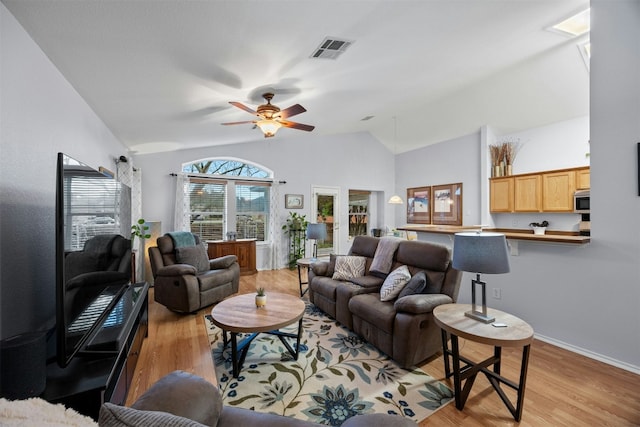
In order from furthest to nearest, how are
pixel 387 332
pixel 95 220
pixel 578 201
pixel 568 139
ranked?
pixel 568 139, pixel 578 201, pixel 387 332, pixel 95 220

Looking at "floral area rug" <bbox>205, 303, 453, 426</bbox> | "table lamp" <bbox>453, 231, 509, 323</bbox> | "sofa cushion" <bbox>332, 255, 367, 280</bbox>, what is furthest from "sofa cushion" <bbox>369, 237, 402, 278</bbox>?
"table lamp" <bbox>453, 231, 509, 323</bbox>

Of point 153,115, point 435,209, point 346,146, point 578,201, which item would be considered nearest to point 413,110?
point 346,146

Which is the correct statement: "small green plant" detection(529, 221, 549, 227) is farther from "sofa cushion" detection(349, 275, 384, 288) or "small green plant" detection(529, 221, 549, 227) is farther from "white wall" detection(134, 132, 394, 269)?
"sofa cushion" detection(349, 275, 384, 288)

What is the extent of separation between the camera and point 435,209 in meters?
7.06

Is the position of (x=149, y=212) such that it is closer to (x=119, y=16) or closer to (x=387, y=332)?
(x=119, y=16)

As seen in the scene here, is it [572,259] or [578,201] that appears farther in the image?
[578,201]

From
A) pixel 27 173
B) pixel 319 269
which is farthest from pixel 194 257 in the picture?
pixel 27 173

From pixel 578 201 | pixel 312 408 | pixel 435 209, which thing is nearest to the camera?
pixel 312 408

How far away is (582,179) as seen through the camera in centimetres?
460

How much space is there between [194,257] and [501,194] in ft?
19.1

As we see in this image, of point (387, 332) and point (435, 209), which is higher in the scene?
point (435, 209)

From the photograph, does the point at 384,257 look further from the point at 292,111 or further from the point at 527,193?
the point at 527,193

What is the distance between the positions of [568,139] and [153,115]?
21.9ft

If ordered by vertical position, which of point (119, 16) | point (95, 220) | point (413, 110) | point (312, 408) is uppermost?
point (413, 110)
